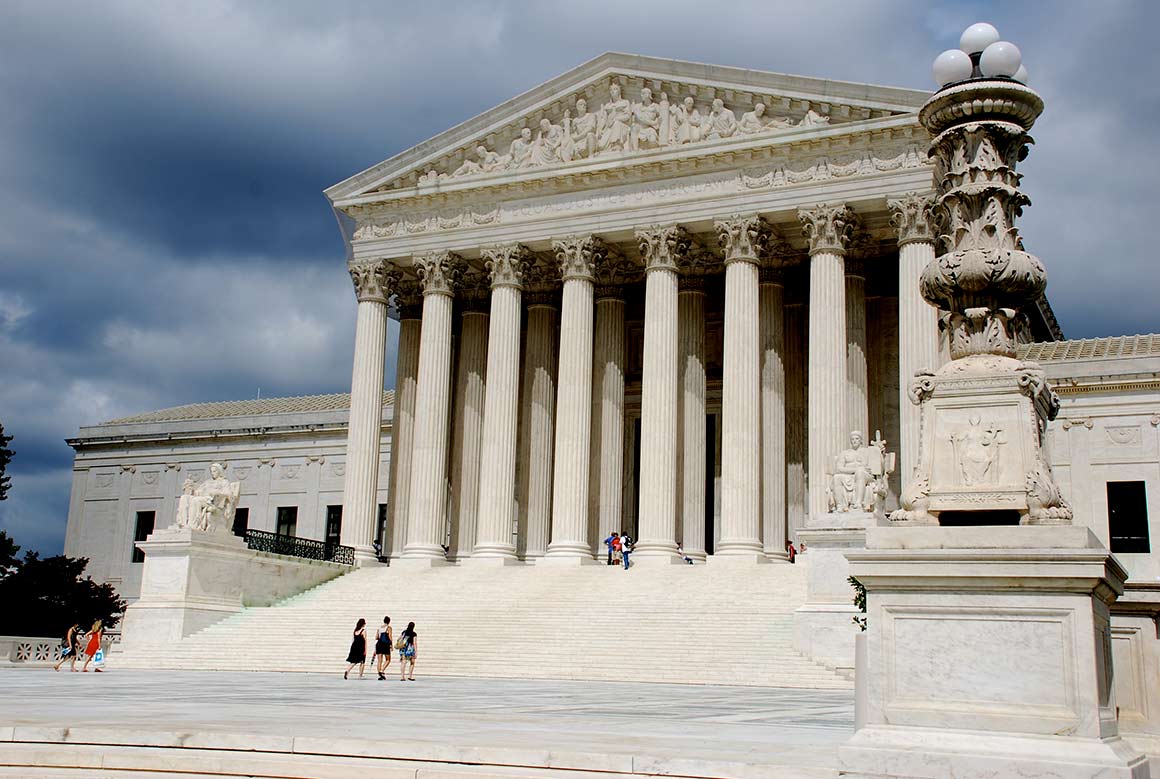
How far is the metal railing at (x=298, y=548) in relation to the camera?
133 feet

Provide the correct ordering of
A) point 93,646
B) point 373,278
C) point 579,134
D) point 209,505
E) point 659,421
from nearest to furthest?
point 93,646 → point 209,505 → point 659,421 → point 579,134 → point 373,278

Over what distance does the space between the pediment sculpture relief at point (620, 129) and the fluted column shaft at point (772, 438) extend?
653 centimetres

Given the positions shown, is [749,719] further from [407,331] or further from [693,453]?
[407,331]

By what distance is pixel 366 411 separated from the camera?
45.2 metres

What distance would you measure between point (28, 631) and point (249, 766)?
4374 centimetres

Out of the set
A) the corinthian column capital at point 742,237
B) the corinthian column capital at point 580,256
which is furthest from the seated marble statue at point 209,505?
the corinthian column capital at point 742,237

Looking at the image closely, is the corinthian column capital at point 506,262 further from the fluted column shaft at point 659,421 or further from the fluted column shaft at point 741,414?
the fluted column shaft at point 741,414

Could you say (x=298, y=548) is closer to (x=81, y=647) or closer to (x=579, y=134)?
(x=81, y=647)

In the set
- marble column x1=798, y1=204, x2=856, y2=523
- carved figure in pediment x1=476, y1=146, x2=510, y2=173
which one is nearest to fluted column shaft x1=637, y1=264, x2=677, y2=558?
marble column x1=798, y1=204, x2=856, y2=523

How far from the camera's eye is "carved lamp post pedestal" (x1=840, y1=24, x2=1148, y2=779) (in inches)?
289

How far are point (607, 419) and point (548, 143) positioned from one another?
407 inches

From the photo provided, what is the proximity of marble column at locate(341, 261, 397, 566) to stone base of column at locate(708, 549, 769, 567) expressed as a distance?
43.2 feet

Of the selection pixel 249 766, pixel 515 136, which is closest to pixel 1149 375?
pixel 515 136

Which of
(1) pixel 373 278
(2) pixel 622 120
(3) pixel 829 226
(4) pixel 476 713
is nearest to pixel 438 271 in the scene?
(1) pixel 373 278
